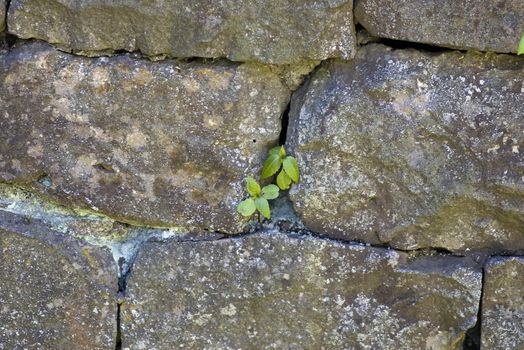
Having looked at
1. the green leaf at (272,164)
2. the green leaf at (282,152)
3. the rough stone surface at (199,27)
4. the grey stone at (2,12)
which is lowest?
the green leaf at (272,164)

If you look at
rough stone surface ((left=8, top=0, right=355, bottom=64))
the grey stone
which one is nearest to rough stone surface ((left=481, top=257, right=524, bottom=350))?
rough stone surface ((left=8, top=0, right=355, bottom=64))

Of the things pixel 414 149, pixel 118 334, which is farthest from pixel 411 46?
pixel 118 334

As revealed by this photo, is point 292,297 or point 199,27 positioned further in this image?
point 292,297

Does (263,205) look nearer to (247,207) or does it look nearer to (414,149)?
(247,207)

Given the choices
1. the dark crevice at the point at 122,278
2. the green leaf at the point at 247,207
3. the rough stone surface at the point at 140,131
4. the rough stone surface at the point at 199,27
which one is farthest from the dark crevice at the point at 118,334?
the rough stone surface at the point at 199,27

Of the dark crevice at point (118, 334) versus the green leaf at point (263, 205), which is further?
the dark crevice at point (118, 334)

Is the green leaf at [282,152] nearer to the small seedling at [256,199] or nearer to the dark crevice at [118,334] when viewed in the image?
the small seedling at [256,199]

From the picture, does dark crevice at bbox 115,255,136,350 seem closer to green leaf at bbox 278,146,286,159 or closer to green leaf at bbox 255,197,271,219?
green leaf at bbox 255,197,271,219
